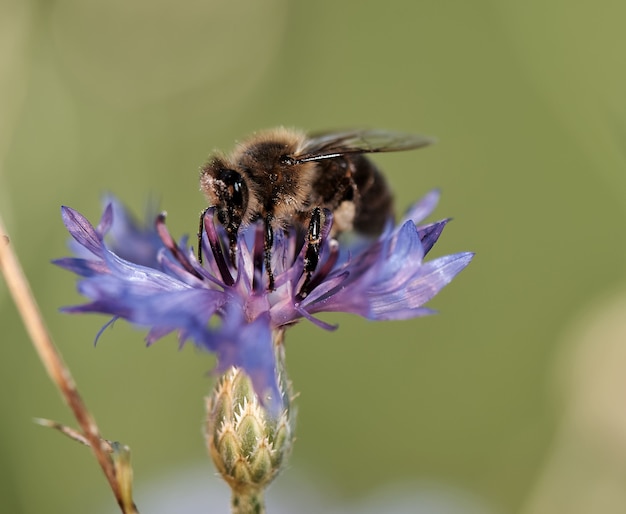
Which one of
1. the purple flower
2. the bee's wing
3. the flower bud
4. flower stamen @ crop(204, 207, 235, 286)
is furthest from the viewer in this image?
the bee's wing

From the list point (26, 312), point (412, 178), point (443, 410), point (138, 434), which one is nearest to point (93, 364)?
point (138, 434)

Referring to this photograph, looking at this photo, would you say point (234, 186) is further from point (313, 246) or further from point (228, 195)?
point (313, 246)

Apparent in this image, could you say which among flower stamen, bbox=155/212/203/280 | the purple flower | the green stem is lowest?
the green stem

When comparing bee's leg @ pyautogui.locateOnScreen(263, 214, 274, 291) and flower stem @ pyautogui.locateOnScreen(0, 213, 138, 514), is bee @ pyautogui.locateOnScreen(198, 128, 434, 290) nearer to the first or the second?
bee's leg @ pyautogui.locateOnScreen(263, 214, 274, 291)

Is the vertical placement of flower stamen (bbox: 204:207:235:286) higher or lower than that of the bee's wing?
lower

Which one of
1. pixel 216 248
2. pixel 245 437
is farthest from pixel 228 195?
pixel 245 437

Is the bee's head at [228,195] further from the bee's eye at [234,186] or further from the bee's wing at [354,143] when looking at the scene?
the bee's wing at [354,143]

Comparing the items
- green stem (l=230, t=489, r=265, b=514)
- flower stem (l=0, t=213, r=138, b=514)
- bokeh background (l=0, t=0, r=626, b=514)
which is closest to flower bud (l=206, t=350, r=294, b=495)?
green stem (l=230, t=489, r=265, b=514)

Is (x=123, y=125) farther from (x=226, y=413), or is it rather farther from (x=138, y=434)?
(x=226, y=413)
